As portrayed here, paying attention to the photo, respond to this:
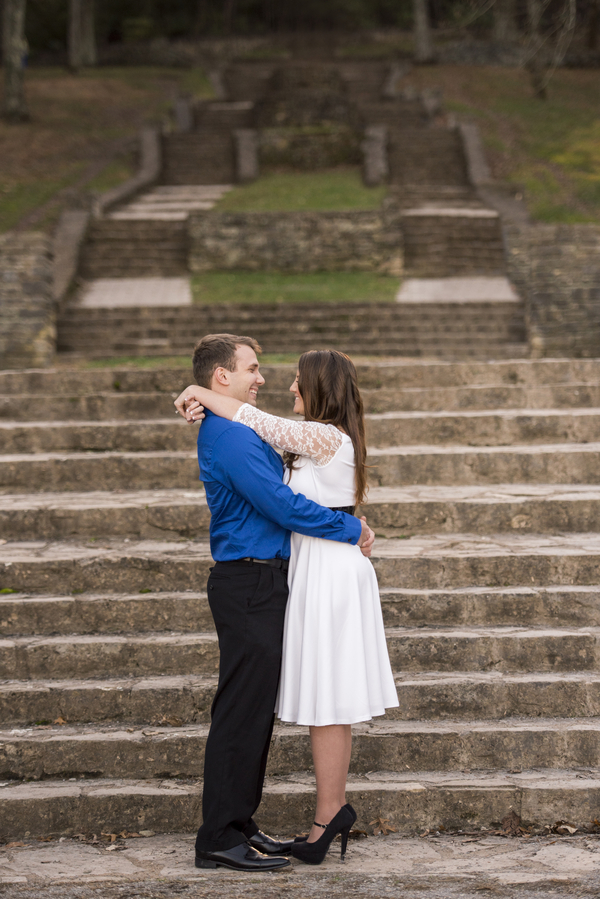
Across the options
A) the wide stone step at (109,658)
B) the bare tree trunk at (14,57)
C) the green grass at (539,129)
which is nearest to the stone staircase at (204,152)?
the bare tree trunk at (14,57)

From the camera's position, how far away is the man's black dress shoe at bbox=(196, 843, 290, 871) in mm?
2945

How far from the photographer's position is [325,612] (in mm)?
2936

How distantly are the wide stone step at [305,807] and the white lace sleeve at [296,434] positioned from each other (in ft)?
4.91

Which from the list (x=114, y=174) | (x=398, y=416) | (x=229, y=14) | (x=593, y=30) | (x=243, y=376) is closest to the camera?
(x=243, y=376)

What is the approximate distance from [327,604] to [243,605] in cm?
30

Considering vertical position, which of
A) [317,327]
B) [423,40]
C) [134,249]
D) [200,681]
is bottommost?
[200,681]

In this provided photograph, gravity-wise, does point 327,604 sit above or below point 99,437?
below

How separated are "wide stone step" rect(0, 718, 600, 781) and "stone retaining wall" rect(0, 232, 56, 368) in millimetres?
7023

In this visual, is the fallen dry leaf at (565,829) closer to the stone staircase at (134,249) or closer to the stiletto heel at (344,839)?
the stiletto heel at (344,839)

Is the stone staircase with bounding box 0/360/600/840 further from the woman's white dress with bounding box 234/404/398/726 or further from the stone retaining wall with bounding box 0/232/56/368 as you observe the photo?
the stone retaining wall with bounding box 0/232/56/368

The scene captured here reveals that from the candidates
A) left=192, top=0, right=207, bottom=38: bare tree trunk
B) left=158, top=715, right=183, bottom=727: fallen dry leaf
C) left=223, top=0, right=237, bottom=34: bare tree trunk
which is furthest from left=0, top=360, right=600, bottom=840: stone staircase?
left=192, top=0, right=207, bottom=38: bare tree trunk

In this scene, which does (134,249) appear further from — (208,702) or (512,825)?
(512,825)

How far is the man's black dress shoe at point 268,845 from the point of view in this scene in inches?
121

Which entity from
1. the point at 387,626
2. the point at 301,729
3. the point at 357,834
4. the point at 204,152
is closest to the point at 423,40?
the point at 204,152
